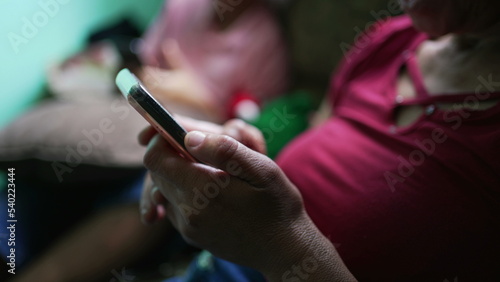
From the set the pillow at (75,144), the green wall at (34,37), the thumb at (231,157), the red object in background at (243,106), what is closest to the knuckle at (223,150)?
the thumb at (231,157)

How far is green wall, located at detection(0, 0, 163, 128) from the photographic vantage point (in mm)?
1255

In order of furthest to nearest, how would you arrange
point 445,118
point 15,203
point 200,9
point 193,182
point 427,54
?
point 200,9 < point 15,203 < point 427,54 < point 445,118 < point 193,182

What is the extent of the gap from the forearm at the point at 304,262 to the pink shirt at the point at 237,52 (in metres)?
0.80

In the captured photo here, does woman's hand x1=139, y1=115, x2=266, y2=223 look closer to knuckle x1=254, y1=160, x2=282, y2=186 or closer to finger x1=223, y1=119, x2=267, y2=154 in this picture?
finger x1=223, y1=119, x2=267, y2=154

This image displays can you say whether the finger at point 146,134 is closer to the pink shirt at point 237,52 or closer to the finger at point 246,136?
the finger at point 246,136

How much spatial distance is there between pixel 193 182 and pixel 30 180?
2.08 ft

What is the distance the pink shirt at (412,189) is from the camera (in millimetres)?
535

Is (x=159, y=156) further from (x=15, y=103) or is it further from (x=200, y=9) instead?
(x=15, y=103)

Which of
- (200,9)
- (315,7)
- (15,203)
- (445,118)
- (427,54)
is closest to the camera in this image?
(445,118)

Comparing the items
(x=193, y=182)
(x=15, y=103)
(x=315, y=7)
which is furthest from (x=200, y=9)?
(x=193, y=182)

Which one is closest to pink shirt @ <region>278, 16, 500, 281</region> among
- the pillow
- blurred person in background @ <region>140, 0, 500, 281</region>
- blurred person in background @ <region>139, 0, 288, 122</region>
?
blurred person in background @ <region>140, 0, 500, 281</region>

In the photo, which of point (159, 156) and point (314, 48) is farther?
point (314, 48)

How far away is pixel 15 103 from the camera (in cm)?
134

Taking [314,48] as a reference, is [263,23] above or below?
above
